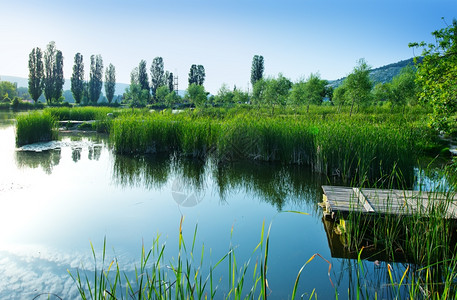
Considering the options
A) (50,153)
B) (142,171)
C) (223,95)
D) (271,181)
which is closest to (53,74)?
(223,95)

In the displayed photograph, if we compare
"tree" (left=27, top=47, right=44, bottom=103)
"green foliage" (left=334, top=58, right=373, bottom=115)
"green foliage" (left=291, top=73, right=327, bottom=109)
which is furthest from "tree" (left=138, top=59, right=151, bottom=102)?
"green foliage" (left=334, top=58, right=373, bottom=115)

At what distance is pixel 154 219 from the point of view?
434 cm

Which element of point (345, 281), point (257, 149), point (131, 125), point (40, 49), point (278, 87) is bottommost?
point (345, 281)

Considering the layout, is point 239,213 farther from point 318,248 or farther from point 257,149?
point 257,149

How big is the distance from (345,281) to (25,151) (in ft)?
30.2

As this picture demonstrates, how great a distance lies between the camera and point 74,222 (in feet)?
13.8

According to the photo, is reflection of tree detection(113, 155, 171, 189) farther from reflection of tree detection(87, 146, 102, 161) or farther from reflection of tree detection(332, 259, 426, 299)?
reflection of tree detection(332, 259, 426, 299)

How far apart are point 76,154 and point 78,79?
35109 mm

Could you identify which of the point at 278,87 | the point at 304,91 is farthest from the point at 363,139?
the point at 304,91

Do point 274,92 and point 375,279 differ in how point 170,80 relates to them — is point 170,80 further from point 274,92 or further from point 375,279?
point 375,279

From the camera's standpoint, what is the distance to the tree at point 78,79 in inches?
1535

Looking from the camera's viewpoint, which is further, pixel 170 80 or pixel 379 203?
pixel 170 80

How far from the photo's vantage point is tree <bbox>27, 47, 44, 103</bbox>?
3594cm

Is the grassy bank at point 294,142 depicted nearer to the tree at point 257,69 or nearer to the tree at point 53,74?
the tree at point 53,74
